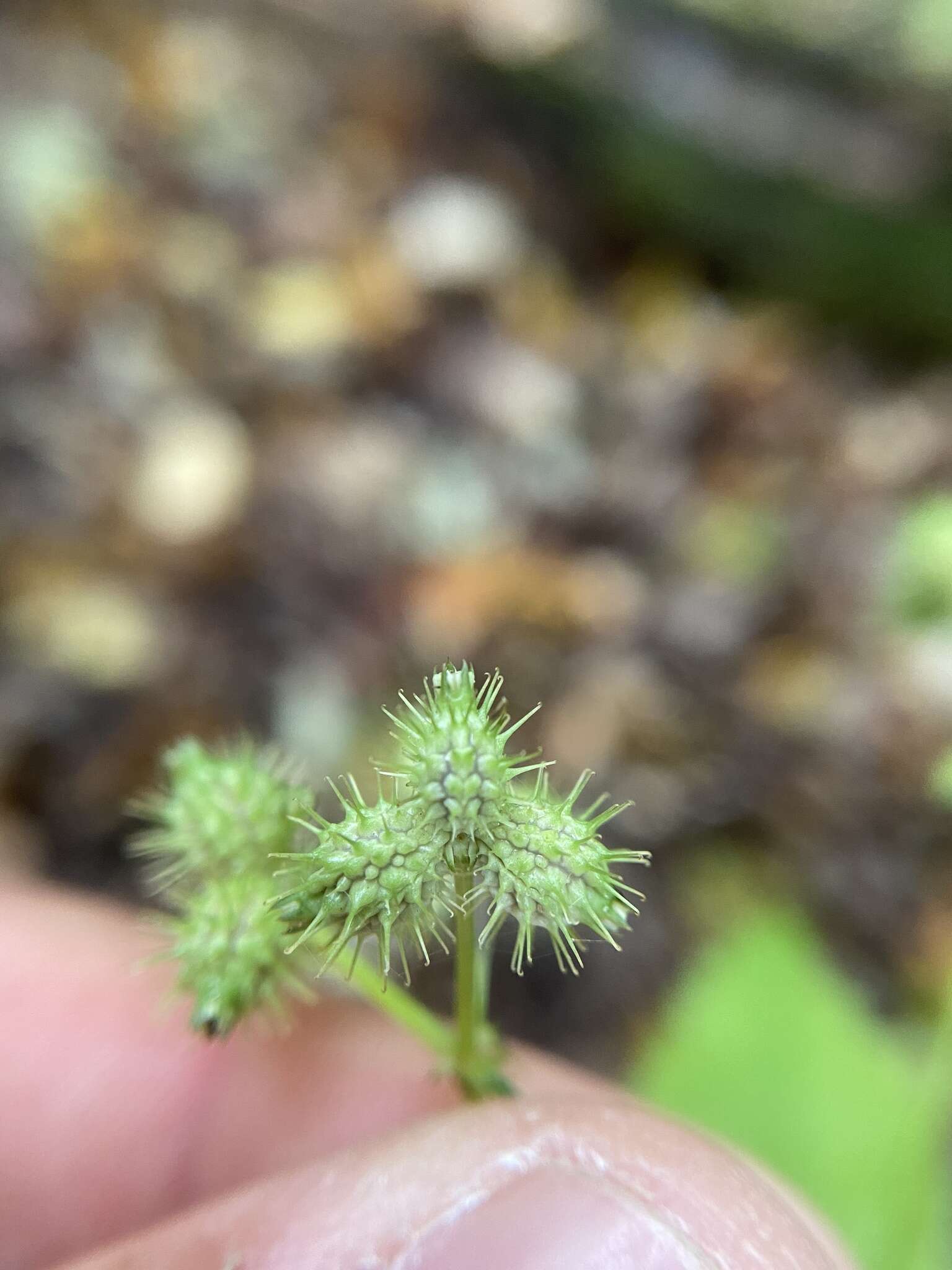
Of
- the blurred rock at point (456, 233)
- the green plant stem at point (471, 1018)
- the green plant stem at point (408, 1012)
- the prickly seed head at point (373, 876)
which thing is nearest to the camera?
the prickly seed head at point (373, 876)

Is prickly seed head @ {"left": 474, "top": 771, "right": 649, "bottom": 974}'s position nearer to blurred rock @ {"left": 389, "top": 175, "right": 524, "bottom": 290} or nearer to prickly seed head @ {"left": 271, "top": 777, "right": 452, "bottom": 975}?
prickly seed head @ {"left": 271, "top": 777, "right": 452, "bottom": 975}

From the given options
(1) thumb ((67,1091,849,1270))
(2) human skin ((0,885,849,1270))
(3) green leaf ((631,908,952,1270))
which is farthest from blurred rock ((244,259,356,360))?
(1) thumb ((67,1091,849,1270))

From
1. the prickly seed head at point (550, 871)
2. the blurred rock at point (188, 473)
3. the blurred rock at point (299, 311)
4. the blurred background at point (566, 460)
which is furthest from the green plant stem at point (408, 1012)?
the blurred rock at point (299, 311)

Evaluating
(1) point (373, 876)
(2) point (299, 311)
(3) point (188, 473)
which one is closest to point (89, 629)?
(3) point (188, 473)

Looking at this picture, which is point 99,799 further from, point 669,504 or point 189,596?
point 669,504

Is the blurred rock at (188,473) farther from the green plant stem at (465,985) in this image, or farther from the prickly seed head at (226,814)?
the green plant stem at (465,985)
